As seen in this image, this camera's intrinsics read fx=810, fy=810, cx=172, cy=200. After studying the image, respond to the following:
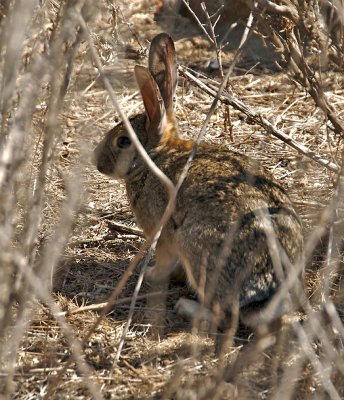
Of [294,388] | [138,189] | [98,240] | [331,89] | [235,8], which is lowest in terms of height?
[294,388]

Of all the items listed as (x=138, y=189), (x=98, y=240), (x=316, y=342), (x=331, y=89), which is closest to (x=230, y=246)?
(x=316, y=342)

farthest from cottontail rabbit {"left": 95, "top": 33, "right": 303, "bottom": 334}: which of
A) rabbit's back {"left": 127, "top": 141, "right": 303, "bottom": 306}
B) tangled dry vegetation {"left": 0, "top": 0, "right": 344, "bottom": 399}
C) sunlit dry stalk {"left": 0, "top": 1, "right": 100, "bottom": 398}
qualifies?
sunlit dry stalk {"left": 0, "top": 1, "right": 100, "bottom": 398}

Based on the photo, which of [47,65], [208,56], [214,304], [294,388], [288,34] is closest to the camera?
[47,65]

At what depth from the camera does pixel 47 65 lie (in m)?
2.84

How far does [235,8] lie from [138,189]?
4.14 m

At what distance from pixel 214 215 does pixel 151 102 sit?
3.66ft

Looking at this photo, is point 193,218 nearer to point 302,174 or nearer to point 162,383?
point 162,383

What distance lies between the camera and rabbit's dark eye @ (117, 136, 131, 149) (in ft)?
17.8

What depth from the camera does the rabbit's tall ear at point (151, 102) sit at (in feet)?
16.3

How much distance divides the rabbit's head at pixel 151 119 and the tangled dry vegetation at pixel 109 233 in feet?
0.59

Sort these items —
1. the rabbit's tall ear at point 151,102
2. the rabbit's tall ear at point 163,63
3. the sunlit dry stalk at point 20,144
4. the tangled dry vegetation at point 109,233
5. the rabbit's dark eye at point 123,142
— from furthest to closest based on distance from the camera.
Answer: the rabbit's dark eye at point 123,142, the rabbit's tall ear at point 163,63, the rabbit's tall ear at point 151,102, the tangled dry vegetation at point 109,233, the sunlit dry stalk at point 20,144

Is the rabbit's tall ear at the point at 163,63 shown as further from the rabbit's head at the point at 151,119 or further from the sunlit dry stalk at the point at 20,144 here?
the sunlit dry stalk at the point at 20,144

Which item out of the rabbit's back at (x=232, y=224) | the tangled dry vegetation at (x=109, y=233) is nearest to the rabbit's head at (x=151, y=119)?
the tangled dry vegetation at (x=109, y=233)

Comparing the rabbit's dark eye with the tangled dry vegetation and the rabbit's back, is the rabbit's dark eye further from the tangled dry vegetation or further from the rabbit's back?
the rabbit's back
